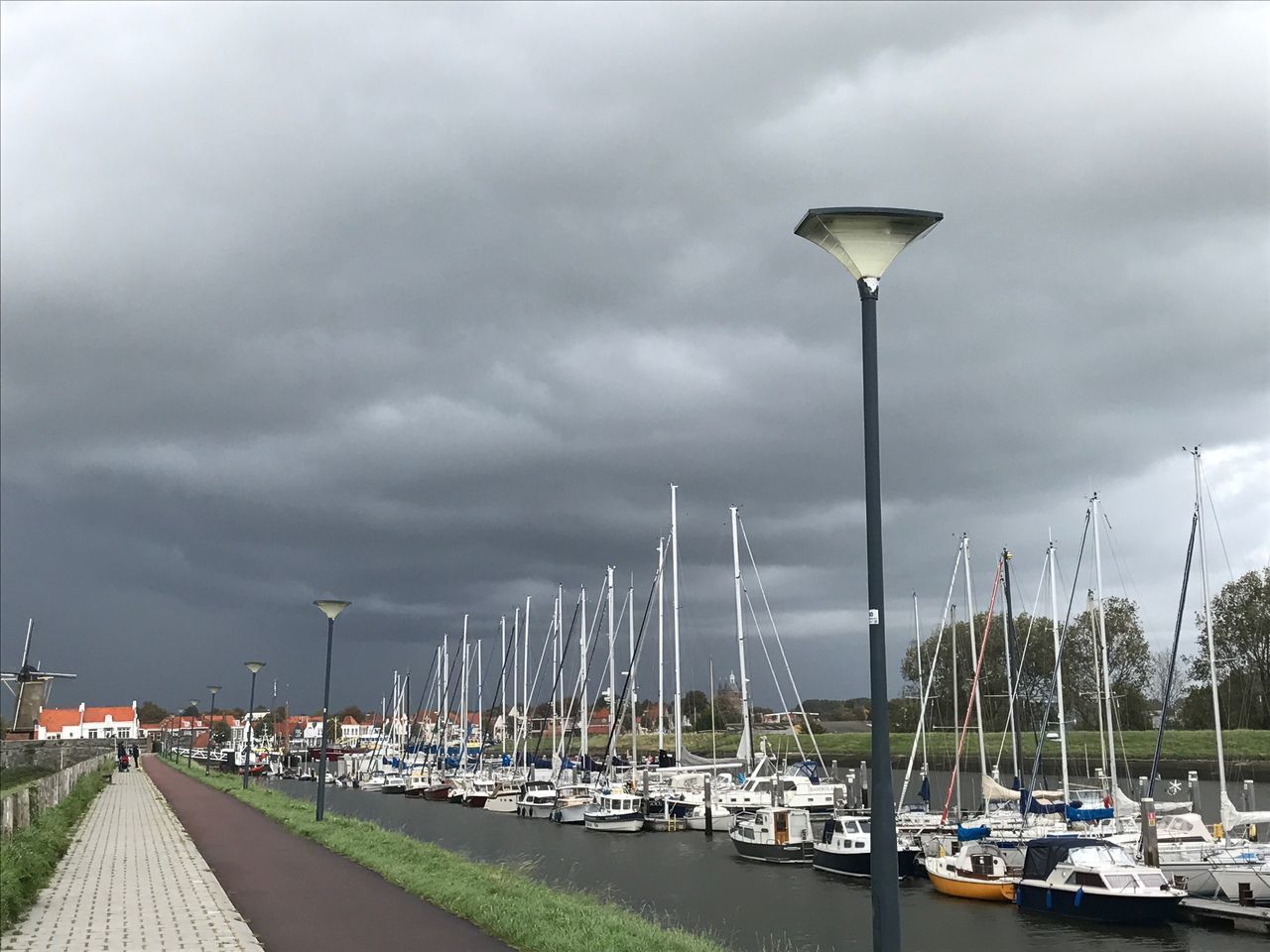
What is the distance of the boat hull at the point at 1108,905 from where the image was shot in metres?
28.7

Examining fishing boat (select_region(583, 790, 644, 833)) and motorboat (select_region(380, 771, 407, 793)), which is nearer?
fishing boat (select_region(583, 790, 644, 833))

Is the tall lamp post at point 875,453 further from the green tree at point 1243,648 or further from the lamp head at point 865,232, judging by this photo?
the green tree at point 1243,648

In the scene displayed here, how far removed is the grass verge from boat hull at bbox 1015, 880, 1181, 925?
25287 millimetres

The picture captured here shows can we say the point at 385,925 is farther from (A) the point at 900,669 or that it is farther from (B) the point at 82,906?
(A) the point at 900,669

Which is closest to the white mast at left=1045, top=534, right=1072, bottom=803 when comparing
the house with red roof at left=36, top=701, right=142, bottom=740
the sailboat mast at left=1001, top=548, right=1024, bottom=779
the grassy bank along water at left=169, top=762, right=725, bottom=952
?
the sailboat mast at left=1001, top=548, right=1024, bottom=779

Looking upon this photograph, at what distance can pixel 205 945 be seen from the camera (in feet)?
48.1

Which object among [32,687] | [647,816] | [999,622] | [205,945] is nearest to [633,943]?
[205,945]

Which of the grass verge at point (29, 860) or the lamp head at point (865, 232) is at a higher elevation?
the lamp head at point (865, 232)

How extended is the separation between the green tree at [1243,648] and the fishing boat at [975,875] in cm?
5733

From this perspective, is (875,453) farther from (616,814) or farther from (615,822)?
(616,814)

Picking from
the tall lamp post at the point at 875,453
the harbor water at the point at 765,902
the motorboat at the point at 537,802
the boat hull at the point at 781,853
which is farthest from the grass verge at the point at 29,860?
the motorboat at the point at 537,802

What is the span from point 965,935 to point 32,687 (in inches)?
5201

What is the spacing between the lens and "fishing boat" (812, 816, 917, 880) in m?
38.1

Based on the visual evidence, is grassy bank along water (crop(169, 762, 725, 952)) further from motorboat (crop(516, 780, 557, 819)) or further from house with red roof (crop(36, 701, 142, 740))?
house with red roof (crop(36, 701, 142, 740))
